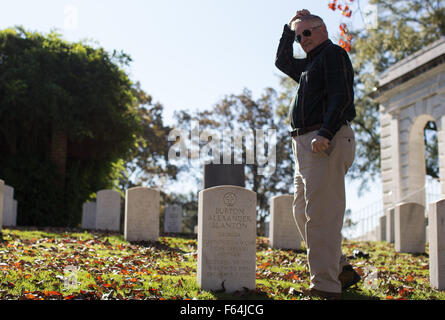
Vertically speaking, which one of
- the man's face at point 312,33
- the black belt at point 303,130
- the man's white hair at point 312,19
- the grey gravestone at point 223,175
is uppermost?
the man's white hair at point 312,19

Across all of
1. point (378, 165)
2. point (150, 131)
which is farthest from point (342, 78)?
point (150, 131)

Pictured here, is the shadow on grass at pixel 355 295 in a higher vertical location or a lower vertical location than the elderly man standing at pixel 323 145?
lower

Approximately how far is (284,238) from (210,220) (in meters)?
5.86

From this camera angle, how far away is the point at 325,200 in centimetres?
477

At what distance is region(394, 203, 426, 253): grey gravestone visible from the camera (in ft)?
38.4

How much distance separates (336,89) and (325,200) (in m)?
1.03

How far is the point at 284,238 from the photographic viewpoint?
37.5 feet

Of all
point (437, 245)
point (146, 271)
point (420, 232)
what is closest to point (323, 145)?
point (437, 245)

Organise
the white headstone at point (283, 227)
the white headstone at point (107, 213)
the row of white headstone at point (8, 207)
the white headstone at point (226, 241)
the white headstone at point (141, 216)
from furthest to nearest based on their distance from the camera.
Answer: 1. the white headstone at point (107, 213)
2. the row of white headstone at point (8, 207)
3. the white headstone at point (141, 216)
4. the white headstone at point (283, 227)
5. the white headstone at point (226, 241)

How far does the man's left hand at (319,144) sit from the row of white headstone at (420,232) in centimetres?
286

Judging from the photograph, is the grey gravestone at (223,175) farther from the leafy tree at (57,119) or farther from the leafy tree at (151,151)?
the leafy tree at (151,151)

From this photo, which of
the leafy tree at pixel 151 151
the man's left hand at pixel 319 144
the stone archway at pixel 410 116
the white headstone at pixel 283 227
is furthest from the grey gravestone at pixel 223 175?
the leafy tree at pixel 151 151

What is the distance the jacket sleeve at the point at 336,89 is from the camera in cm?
465
